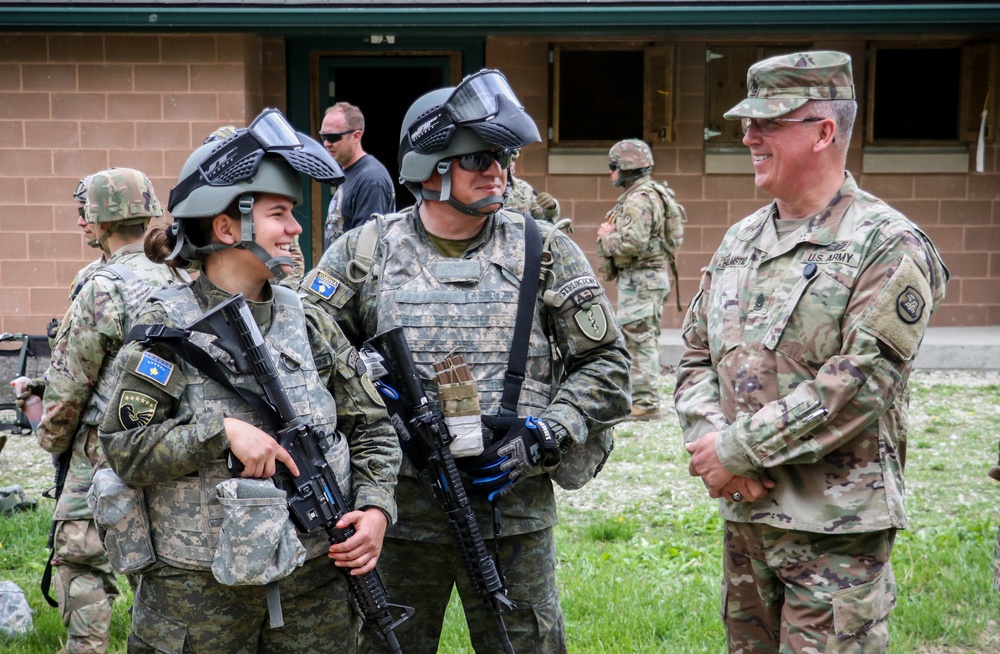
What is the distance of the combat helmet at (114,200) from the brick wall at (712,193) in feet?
22.6

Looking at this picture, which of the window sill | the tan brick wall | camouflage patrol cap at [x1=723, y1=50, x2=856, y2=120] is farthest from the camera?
the window sill

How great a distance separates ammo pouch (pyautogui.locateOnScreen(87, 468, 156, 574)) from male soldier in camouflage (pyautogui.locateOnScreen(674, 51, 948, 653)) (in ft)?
4.86

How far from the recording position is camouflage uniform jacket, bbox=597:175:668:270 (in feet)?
27.8

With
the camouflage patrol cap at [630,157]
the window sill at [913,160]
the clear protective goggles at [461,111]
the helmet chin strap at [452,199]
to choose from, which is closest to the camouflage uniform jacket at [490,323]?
the helmet chin strap at [452,199]

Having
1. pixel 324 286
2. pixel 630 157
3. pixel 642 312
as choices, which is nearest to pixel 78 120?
pixel 630 157

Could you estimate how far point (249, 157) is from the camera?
2.71m

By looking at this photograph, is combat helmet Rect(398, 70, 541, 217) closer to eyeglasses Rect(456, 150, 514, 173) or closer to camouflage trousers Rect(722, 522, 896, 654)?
eyeglasses Rect(456, 150, 514, 173)

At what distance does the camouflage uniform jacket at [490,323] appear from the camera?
327 centimetres

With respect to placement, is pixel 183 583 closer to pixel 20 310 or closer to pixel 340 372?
pixel 340 372

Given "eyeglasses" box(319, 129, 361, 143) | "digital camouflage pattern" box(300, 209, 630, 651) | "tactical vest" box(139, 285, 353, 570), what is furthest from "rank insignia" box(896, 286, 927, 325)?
"eyeglasses" box(319, 129, 361, 143)

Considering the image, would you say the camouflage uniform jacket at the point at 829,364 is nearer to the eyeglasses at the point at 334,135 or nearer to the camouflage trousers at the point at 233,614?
the camouflage trousers at the point at 233,614

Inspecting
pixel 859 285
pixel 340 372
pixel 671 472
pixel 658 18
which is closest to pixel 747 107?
pixel 859 285

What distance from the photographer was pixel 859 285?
2859 mm

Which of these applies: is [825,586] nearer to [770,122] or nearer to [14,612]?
[770,122]
